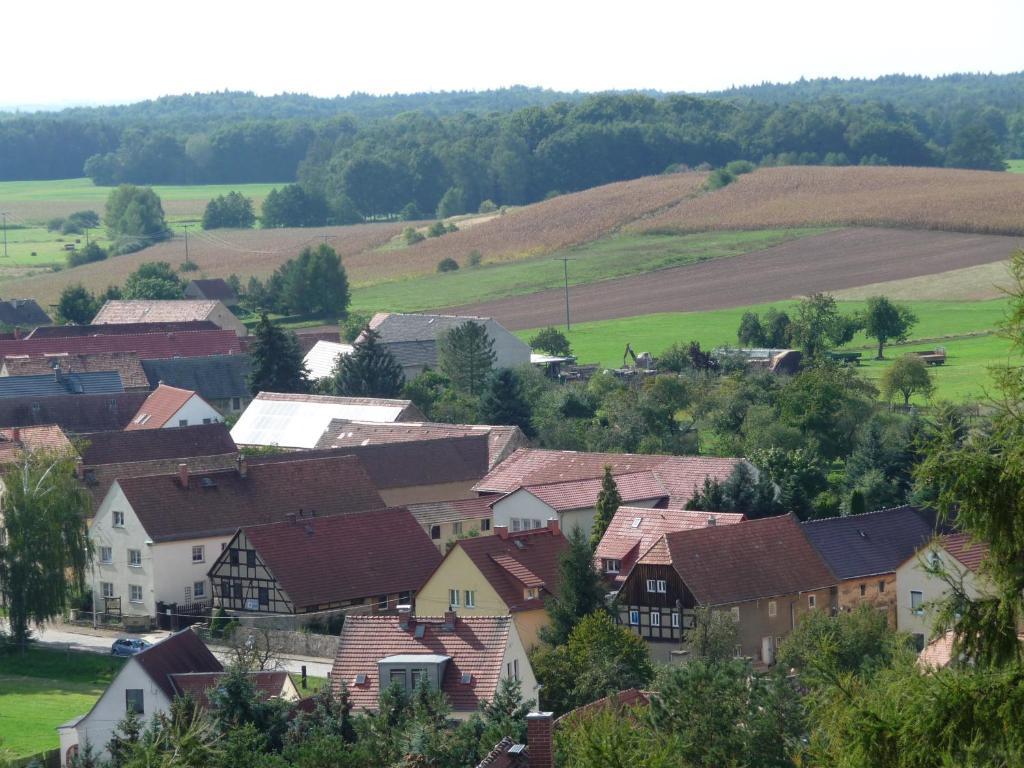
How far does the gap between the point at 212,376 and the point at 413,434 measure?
68.4ft

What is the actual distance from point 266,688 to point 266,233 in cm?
13503

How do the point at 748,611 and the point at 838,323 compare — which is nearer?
the point at 748,611

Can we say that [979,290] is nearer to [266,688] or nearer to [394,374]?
[394,374]

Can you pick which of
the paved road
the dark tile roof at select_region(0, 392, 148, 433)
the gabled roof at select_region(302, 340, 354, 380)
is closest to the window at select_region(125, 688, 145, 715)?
the paved road

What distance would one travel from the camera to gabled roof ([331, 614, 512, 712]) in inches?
1346

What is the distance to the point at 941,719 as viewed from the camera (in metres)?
11.9

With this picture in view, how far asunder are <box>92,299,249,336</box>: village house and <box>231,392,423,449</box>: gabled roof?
29.3 metres

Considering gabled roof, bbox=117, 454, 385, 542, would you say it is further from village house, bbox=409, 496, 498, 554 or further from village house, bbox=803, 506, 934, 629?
village house, bbox=803, 506, 934, 629

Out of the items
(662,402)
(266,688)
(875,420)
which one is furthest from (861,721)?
(662,402)

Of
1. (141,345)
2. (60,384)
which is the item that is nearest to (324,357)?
(141,345)

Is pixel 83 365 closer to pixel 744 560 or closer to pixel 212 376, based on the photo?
pixel 212 376

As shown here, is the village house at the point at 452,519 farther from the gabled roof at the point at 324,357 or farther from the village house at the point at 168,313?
the village house at the point at 168,313

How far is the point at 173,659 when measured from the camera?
3531 centimetres

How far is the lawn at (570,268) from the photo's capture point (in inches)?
4641
